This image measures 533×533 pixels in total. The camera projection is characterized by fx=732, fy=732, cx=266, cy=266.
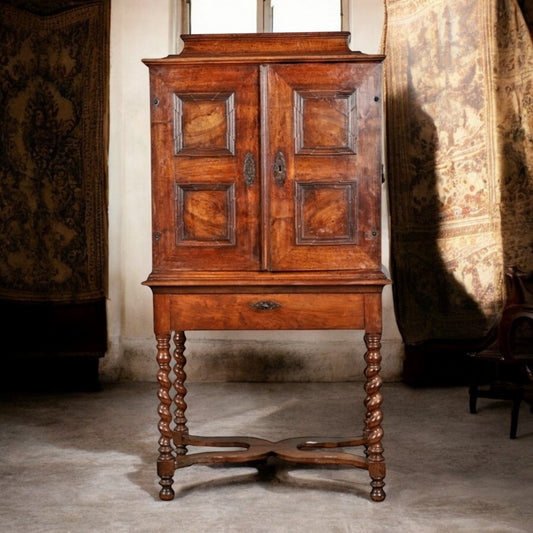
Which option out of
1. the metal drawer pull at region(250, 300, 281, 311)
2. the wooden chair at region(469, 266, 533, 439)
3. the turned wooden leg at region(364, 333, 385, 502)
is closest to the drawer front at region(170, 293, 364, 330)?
Answer: the metal drawer pull at region(250, 300, 281, 311)

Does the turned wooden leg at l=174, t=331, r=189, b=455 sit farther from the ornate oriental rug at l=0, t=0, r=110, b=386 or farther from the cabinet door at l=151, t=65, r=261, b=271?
the ornate oriental rug at l=0, t=0, r=110, b=386

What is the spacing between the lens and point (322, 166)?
10.1 ft

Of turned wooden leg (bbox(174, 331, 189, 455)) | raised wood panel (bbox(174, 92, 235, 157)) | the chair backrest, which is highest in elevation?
raised wood panel (bbox(174, 92, 235, 157))

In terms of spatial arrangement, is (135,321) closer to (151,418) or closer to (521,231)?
(151,418)

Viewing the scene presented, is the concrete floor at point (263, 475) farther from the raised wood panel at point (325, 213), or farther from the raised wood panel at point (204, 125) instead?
the raised wood panel at point (204, 125)

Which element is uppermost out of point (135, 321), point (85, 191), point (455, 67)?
point (455, 67)

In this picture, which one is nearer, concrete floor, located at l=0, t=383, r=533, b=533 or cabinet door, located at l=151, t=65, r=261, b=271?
concrete floor, located at l=0, t=383, r=533, b=533

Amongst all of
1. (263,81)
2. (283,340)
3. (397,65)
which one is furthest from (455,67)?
(263,81)

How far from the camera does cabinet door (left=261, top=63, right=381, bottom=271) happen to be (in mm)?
3057

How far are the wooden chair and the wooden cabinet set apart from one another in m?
1.42

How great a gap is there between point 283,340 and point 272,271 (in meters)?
2.86

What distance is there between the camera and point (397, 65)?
5.67m

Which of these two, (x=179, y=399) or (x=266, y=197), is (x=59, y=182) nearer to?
(x=179, y=399)

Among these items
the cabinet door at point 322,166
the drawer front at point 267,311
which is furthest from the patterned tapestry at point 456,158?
the drawer front at point 267,311
